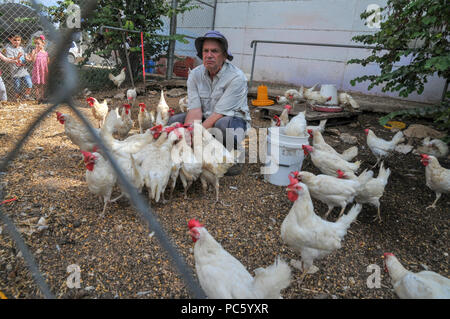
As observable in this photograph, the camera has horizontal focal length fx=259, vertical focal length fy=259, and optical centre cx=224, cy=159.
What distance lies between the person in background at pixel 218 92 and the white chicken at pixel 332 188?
1197 millimetres

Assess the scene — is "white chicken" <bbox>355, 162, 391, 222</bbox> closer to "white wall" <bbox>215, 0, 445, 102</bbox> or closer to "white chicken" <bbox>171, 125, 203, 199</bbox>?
"white chicken" <bbox>171, 125, 203, 199</bbox>

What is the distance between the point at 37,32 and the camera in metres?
6.10

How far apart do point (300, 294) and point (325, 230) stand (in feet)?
1.65

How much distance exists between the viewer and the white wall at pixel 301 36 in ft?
24.6

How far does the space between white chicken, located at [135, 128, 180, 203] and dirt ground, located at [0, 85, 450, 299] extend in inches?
11.9

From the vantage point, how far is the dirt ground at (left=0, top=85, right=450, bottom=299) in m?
1.88

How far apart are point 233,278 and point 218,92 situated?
2632 mm

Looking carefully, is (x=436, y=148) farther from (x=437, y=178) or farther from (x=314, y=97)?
(x=314, y=97)

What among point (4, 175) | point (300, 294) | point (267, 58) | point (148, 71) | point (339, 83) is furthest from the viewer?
point (148, 71)

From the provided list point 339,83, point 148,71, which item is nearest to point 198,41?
point 339,83

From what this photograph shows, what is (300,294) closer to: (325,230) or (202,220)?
(325,230)

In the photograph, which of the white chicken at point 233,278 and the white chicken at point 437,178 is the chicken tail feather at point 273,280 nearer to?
the white chicken at point 233,278

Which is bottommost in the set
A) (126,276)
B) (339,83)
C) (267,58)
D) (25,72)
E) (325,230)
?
(126,276)

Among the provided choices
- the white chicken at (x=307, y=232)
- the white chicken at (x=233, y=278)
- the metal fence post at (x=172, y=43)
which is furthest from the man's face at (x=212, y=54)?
the metal fence post at (x=172, y=43)
